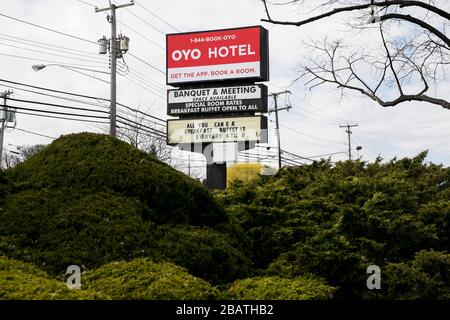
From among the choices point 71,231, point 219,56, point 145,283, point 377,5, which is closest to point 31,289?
point 145,283

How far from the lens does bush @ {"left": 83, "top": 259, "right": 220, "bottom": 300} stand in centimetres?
465

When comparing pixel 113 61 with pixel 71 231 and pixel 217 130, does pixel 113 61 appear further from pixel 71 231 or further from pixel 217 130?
pixel 71 231

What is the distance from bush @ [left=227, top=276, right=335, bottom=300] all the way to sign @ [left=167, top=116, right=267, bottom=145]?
47.7 feet

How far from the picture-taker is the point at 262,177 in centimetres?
1012

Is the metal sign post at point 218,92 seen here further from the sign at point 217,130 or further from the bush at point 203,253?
the bush at point 203,253

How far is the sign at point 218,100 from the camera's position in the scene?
20312 millimetres

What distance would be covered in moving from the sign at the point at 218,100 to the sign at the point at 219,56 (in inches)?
15.6

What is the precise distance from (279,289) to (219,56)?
1678 cm

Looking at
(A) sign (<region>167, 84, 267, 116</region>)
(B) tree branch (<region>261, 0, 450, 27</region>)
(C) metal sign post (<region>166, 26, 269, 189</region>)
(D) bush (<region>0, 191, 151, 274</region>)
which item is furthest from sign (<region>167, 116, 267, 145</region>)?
(D) bush (<region>0, 191, 151, 274</region>)

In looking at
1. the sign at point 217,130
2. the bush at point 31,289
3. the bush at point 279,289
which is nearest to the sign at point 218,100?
the sign at point 217,130

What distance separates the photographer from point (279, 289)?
17.3 ft
